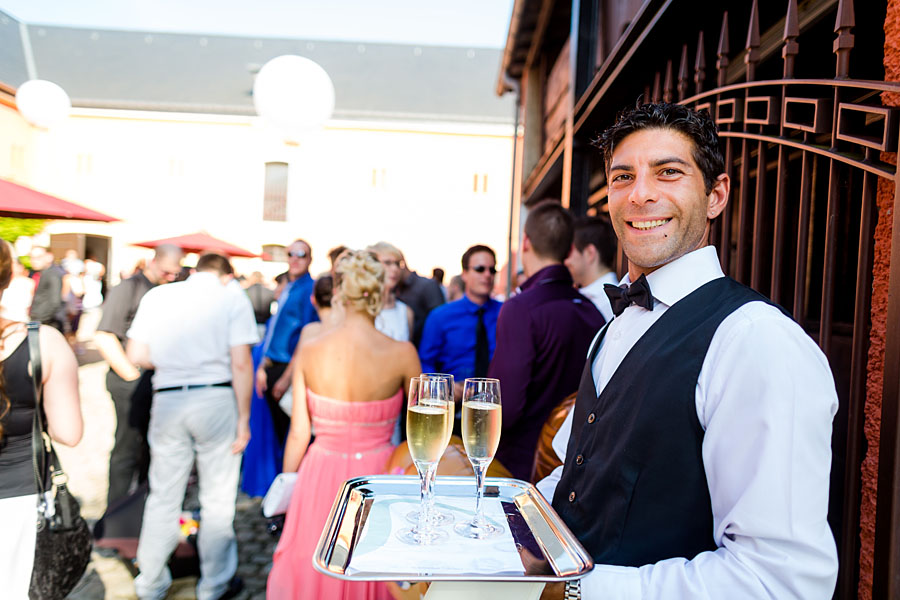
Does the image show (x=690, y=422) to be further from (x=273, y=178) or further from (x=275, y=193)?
(x=273, y=178)

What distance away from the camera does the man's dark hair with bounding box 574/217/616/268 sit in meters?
4.07

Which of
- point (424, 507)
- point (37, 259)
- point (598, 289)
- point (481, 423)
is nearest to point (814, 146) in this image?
point (481, 423)

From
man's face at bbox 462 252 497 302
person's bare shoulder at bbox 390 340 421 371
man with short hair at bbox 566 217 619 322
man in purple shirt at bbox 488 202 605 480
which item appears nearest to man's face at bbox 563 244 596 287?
man with short hair at bbox 566 217 619 322

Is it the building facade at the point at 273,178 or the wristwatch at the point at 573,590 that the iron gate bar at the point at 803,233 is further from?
the building facade at the point at 273,178

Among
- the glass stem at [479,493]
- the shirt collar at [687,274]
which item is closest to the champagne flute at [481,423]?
the glass stem at [479,493]

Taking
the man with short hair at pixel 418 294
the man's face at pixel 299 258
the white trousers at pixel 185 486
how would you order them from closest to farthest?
the white trousers at pixel 185 486 → the man's face at pixel 299 258 → the man with short hair at pixel 418 294

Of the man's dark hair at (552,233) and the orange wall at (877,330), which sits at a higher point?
the man's dark hair at (552,233)

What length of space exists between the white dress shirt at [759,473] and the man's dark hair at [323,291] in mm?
3947

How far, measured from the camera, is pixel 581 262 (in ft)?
Answer: 13.7

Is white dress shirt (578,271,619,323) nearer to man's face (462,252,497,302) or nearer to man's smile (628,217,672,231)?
man's face (462,252,497,302)

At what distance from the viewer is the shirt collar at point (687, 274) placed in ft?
4.67

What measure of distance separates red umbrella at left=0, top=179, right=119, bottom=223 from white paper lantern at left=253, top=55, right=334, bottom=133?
9.27 feet

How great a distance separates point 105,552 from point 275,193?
69.3ft

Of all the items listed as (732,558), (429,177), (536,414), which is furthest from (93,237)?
(732,558)
